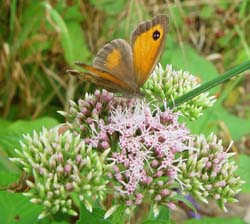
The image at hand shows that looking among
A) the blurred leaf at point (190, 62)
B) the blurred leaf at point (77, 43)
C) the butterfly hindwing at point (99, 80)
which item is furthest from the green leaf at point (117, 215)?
the blurred leaf at point (77, 43)

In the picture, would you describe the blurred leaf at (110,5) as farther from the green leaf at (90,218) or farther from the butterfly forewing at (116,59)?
the green leaf at (90,218)

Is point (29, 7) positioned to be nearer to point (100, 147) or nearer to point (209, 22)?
point (209, 22)

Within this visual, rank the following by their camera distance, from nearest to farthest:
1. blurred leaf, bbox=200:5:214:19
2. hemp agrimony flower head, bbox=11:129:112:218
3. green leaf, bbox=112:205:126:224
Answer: hemp agrimony flower head, bbox=11:129:112:218
green leaf, bbox=112:205:126:224
blurred leaf, bbox=200:5:214:19

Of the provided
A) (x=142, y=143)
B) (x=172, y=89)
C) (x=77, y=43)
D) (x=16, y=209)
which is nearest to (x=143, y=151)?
(x=142, y=143)

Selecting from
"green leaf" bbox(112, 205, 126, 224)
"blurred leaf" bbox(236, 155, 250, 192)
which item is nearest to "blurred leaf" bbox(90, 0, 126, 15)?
"blurred leaf" bbox(236, 155, 250, 192)

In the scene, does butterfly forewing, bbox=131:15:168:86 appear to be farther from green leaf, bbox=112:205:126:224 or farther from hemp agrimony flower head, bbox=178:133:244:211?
green leaf, bbox=112:205:126:224

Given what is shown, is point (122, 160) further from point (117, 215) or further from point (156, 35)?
point (156, 35)
